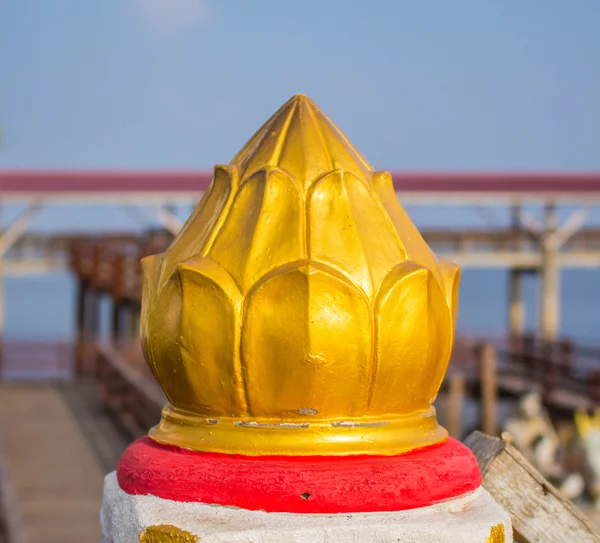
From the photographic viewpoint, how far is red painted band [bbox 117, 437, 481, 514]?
4.57ft

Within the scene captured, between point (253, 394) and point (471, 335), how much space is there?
2062 centimetres

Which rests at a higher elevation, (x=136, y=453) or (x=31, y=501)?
(x=136, y=453)

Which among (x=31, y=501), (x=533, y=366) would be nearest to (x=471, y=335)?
(x=533, y=366)

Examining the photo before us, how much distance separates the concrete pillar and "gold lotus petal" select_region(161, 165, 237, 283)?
51.4 ft

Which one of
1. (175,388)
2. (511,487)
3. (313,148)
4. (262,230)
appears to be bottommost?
(511,487)

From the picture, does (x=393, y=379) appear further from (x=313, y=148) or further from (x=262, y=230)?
(x=313, y=148)

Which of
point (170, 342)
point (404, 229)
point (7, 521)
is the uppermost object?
point (404, 229)

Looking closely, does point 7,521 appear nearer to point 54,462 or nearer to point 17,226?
point 54,462

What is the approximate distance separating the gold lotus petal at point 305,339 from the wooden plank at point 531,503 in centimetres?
45

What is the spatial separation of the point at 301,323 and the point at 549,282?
16.8 metres

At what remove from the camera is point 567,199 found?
53.0 feet

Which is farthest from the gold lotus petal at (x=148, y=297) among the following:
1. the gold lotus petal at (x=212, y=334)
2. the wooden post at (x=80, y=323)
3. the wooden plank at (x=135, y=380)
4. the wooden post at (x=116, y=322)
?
the wooden post at (x=116, y=322)

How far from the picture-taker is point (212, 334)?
146 centimetres

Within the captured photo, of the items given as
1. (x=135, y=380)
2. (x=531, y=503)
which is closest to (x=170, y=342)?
(x=531, y=503)
